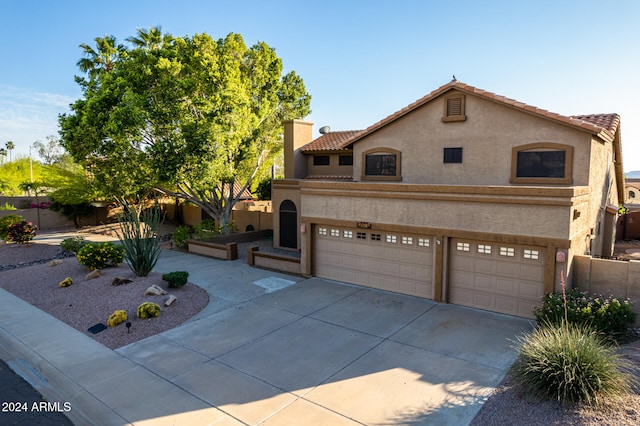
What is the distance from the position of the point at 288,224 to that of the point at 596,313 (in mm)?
15818

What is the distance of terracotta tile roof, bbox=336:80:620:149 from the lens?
550 inches

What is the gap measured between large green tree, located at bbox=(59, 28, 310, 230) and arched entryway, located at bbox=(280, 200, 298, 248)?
3.53 metres

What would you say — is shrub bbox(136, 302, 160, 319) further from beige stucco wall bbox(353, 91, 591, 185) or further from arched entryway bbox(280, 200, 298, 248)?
arched entryway bbox(280, 200, 298, 248)

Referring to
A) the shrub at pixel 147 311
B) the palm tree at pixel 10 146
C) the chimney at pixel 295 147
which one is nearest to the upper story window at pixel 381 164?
the chimney at pixel 295 147

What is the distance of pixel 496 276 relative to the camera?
12.7 metres

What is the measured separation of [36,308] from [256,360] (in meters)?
8.84

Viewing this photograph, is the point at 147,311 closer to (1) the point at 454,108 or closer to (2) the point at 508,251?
(2) the point at 508,251

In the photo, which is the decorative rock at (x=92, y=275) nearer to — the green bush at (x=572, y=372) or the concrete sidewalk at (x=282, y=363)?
the concrete sidewalk at (x=282, y=363)

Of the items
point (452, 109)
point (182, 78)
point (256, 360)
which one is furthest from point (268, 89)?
point (256, 360)

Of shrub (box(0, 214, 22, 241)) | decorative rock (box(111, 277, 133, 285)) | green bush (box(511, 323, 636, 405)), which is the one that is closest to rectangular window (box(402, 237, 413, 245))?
green bush (box(511, 323, 636, 405))

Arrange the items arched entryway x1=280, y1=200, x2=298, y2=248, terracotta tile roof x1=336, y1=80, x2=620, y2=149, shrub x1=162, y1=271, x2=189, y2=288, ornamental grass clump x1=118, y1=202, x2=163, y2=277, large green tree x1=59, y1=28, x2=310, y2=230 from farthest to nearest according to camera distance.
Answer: arched entryway x1=280, y1=200, x2=298, y2=248 → large green tree x1=59, y1=28, x2=310, y2=230 → ornamental grass clump x1=118, y1=202, x2=163, y2=277 → shrub x1=162, y1=271, x2=189, y2=288 → terracotta tile roof x1=336, y1=80, x2=620, y2=149

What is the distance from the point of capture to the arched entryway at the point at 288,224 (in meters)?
23.0

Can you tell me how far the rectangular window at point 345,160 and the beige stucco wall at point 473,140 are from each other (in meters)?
5.38

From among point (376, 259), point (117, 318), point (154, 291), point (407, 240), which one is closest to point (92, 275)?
point (154, 291)
